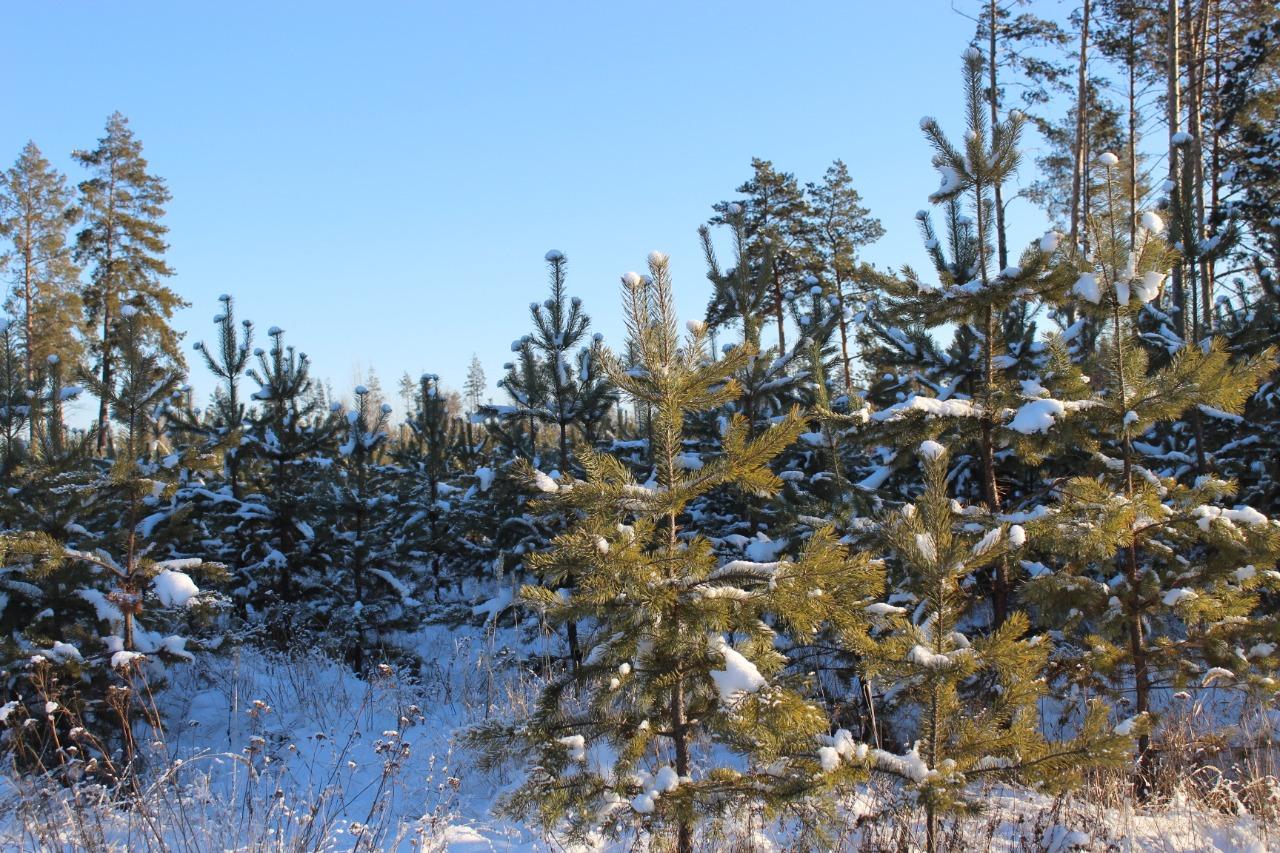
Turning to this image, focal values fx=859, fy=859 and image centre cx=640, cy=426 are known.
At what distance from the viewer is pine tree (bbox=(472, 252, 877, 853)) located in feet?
10.7

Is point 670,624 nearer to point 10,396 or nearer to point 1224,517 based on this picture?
point 1224,517

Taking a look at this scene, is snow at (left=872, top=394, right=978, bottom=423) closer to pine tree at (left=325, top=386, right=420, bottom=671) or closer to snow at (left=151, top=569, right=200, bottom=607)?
snow at (left=151, top=569, right=200, bottom=607)

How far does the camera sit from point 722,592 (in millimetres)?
3336

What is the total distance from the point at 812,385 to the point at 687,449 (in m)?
2.17

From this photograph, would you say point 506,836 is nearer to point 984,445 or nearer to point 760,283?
point 984,445

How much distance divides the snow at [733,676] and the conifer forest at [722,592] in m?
0.02

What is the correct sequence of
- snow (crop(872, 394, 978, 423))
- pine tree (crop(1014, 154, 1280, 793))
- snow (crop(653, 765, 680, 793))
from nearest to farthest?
snow (crop(653, 765, 680, 793)) < pine tree (crop(1014, 154, 1280, 793)) < snow (crop(872, 394, 978, 423))

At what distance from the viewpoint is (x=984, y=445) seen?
555cm

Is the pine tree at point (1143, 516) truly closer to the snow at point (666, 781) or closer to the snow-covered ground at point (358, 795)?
the snow-covered ground at point (358, 795)

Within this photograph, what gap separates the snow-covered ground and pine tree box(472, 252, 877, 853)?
19.1 inches

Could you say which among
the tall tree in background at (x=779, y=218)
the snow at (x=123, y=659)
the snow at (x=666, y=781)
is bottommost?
the snow at (x=666, y=781)

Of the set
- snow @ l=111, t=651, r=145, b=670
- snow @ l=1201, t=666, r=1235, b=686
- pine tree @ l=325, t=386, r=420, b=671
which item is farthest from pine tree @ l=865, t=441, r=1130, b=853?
pine tree @ l=325, t=386, r=420, b=671

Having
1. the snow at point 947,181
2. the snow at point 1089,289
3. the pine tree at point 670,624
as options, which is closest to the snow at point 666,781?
the pine tree at point 670,624

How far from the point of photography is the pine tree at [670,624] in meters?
3.28
